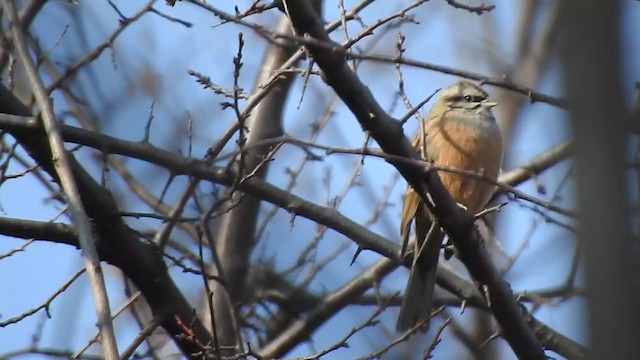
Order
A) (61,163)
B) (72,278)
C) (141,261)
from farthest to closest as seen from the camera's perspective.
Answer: (141,261)
(72,278)
(61,163)

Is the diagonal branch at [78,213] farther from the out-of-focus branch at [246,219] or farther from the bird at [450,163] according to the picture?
the bird at [450,163]

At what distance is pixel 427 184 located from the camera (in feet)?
11.8

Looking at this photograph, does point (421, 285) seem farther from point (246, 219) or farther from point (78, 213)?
point (78, 213)

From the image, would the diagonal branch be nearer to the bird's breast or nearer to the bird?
the bird

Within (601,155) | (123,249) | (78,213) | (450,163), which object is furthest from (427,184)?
(601,155)

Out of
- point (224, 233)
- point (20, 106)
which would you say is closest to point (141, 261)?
point (20, 106)

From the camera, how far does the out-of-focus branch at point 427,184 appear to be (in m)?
3.21

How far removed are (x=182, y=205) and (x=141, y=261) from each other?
537 millimetres

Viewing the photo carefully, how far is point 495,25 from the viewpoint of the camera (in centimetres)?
1009

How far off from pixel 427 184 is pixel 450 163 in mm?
1819

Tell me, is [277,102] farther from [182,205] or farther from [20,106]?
[20,106]

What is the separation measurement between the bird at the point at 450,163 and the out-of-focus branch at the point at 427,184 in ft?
2.18

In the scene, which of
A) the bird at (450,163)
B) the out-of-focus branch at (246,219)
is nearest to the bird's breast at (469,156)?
the bird at (450,163)

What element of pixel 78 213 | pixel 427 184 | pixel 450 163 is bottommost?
pixel 78 213
